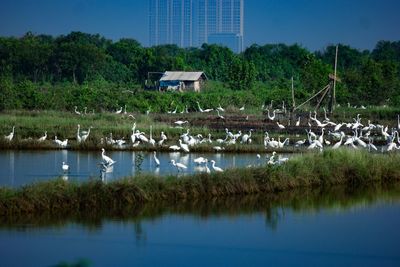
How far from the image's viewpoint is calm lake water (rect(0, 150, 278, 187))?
22906mm

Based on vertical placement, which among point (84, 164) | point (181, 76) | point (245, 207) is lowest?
point (245, 207)

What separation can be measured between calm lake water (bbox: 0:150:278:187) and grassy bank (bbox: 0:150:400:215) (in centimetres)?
149

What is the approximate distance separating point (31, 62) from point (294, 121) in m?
27.0

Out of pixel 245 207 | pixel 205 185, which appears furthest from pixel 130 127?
pixel 245 207

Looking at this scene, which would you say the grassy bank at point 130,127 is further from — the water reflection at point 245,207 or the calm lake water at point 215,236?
the calm lake water at point 215,236

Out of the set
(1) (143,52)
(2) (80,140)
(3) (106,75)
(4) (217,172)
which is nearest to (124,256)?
(4) (217,172)

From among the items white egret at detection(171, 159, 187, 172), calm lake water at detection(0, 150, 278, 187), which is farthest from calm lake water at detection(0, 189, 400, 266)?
white egret at detection(171, 159, 187, 172)

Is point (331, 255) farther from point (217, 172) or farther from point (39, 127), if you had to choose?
point (39, 127)

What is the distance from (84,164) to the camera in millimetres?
26234

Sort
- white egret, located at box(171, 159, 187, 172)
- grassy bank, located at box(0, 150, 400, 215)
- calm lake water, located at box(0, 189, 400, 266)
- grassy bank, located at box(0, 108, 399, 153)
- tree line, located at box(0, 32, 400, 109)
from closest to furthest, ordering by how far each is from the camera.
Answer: calm lake water, located at box(0, 189, 400, 266) → grassy bank, located at box(0, 150, 400, 215) → white egret, located at box(171, 159, 187, 172) → grassy bank, located at box(0, 108, 399, 153) → tree line, located at box(0, 32, 400, 109)

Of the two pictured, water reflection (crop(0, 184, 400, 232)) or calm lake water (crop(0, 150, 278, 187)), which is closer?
water reflection (crop(0, 184, 400, 232))

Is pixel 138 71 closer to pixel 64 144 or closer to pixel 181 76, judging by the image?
pixel 181 76

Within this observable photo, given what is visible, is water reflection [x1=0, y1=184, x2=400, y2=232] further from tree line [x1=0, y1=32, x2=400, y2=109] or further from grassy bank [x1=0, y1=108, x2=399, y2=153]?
tree line [x1=0, y1=32, x2=400, y2=109]

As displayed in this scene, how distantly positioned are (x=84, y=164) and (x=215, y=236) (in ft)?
31.2
